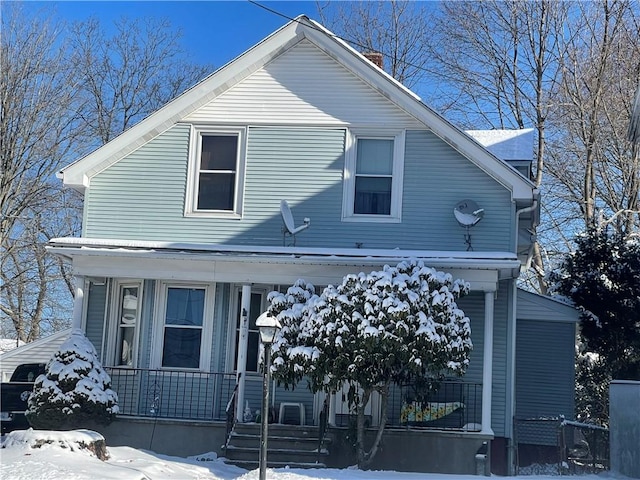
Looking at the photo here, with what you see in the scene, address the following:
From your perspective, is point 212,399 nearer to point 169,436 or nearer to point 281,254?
point 169,436

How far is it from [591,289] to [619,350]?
4.25 feet

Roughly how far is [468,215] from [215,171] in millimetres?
4589

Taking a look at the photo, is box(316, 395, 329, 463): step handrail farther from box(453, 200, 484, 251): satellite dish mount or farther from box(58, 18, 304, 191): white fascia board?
box(58, 18, 304, 191): white fascia board

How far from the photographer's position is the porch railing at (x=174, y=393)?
47.2 feet

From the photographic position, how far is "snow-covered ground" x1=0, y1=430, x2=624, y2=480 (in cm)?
983

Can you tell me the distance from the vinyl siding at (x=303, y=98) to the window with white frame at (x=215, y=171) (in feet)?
1.05

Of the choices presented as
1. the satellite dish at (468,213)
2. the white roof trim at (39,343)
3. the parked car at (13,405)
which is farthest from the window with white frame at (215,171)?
the parked car at (13,405)

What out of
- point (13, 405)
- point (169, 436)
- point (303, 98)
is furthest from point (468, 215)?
point (13, 405)

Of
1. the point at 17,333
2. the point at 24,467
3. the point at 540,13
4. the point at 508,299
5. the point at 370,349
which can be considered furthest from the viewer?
the point at 17,333


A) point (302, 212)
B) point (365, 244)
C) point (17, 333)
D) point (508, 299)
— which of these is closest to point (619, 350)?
point (508, 299)

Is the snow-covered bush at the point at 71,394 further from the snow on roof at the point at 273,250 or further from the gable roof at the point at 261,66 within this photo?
the gable roof at the point at 261,66

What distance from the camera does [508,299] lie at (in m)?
14.5

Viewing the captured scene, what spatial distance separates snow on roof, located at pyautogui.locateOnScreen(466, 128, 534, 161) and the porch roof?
3.64m

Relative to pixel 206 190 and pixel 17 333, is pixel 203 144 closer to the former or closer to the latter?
pixel 206 190
